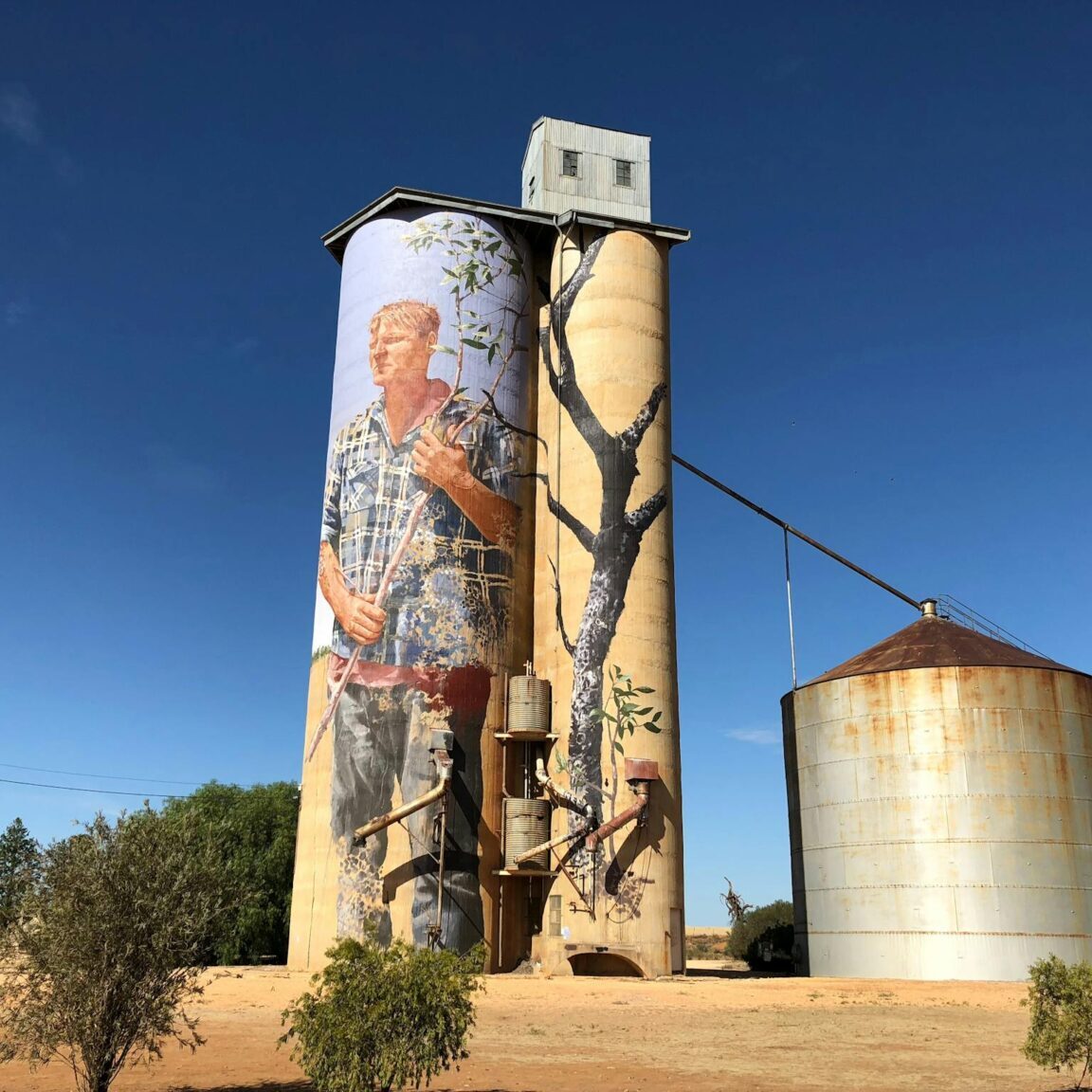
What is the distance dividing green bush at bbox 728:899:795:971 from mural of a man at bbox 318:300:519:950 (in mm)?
20739

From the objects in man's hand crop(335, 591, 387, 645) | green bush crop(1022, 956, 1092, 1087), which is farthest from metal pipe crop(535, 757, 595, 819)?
green bush crop(1022, 956, 1092, 1087)

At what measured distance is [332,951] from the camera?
47.1 feet

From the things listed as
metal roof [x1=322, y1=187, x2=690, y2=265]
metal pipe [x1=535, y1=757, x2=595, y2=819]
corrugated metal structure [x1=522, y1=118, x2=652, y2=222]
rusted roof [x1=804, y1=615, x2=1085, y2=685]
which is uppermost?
corrugated metal structure [x1=522, y1=118, x2=652, y2=222]

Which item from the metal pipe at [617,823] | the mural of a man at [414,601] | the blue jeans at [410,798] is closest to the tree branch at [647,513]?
the mural of a man at [414,601]

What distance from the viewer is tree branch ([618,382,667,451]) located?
48438 mm

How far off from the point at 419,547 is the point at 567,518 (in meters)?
6.72

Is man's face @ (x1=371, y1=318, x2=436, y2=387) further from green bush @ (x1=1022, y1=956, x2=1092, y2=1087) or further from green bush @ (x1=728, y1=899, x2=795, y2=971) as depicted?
green bush @ (x1=1022, y1=956, x2=1092, y2=1087)

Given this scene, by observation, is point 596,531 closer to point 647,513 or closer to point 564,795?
point 647,513

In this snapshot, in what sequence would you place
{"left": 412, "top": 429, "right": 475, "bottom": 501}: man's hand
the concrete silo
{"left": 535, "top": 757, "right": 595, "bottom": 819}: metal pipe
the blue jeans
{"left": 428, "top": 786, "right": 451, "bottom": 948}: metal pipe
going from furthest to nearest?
1. {"left": 412, "top": 429, "right": 475, "bottom": 501}: man's hand
2. {"left": 535, "top": 757, "right": 595, "bottom": 819}: metal pipe
3. the concrete silo
4. the blue jeans
5. {"left": 428, "top": 786, "right": 451, "bottom": 948}: metal pipe

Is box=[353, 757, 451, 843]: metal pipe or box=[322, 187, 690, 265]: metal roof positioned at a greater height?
box=[322, 187, 690, 265]: metal roof

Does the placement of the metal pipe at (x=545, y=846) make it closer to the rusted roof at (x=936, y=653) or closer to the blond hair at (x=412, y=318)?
the rusted roof at (x=936, y=653)

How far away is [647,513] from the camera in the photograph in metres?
47.7

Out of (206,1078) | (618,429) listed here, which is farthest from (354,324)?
(206,1078)

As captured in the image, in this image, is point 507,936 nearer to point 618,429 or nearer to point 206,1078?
point 618,429
